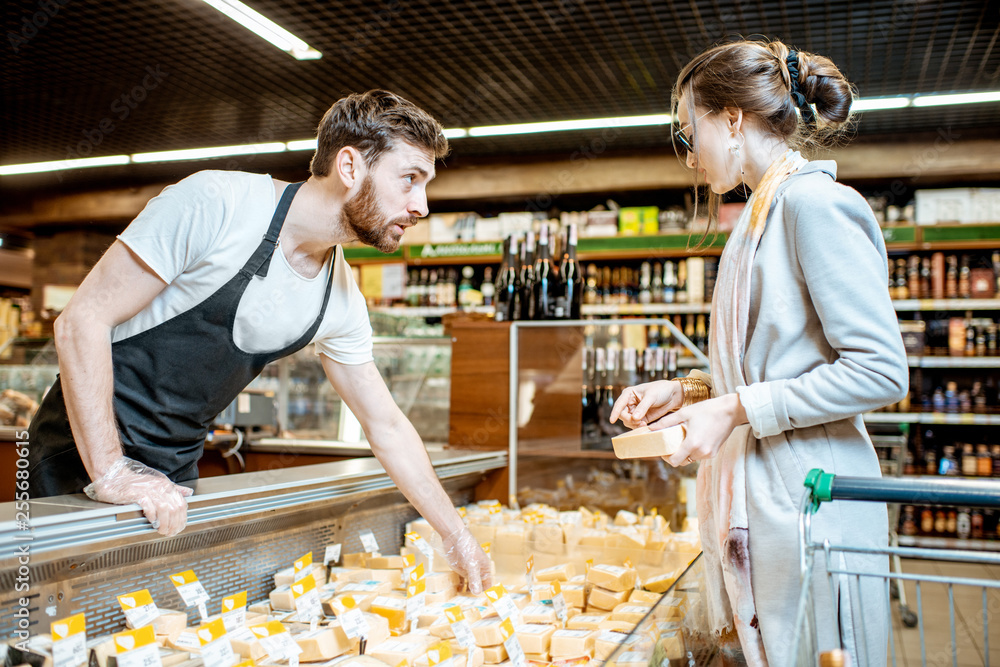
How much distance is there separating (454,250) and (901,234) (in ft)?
11.7

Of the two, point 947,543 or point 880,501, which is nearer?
point 880,501

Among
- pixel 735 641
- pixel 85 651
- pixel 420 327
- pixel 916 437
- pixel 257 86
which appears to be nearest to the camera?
pixel 85 651

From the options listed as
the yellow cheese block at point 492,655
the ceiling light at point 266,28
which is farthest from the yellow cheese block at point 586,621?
the ceiling light at point 266,28

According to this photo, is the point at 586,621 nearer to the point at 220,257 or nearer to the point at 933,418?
the point at 220,257

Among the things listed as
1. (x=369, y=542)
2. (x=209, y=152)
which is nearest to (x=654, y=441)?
(x=369, y=542)

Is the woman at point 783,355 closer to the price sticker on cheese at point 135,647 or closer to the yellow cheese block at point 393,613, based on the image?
the yellow cheese block at point 393,613

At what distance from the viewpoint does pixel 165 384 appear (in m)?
1.42

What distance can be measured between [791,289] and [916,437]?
17.8ft

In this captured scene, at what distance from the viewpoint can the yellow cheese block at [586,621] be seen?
4.84 feet

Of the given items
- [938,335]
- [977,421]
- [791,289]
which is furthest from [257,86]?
[977,421]

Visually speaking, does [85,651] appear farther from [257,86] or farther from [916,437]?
[916,437]

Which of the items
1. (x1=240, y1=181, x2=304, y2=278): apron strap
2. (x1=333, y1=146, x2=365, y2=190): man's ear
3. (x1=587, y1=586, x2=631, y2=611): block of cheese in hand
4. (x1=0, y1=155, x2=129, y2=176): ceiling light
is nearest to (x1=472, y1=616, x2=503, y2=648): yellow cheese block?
(x1=587, y1=586, x2=631, y2=611): block of cheese in hand

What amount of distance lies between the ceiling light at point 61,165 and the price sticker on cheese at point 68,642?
6.66 metres

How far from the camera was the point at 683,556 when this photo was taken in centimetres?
Answer: 183
